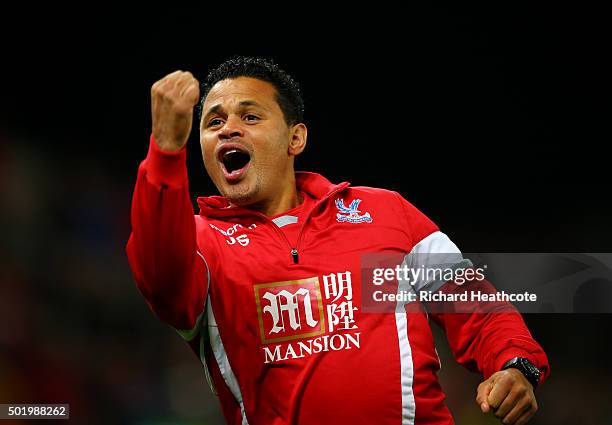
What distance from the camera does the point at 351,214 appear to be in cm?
227

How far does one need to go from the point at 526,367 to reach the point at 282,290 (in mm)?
685

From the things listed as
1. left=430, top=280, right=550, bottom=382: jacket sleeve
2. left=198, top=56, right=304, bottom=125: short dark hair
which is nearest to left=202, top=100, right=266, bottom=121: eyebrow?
left=198, top=56, right=304, bottom=125: short dark hair

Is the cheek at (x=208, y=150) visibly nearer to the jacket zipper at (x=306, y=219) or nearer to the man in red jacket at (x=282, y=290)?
the man in red jacket at (x=282, y=290)

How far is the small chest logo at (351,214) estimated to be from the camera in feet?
7.36

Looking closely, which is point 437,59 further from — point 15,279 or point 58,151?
point 15,279

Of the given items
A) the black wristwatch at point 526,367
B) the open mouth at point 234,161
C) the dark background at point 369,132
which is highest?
the dark background at point 369,132

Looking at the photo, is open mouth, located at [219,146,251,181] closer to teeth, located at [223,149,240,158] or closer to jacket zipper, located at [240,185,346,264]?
teeth, located at [223,149,240,158]

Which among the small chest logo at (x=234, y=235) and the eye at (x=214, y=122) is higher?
the eye at (x=214, y=122)

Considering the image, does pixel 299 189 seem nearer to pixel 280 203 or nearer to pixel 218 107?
pixel 280 203

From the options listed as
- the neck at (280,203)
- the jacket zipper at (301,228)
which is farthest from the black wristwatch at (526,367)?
the neck at (280,203)

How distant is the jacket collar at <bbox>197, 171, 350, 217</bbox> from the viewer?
7.41 ft

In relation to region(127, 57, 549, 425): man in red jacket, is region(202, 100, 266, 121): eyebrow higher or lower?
higher

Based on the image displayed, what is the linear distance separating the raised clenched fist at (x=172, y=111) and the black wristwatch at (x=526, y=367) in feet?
3.38

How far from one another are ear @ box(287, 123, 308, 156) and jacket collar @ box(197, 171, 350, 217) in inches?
3.3
